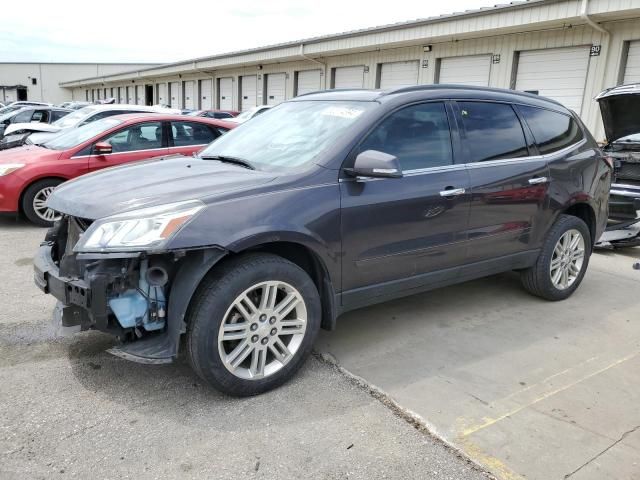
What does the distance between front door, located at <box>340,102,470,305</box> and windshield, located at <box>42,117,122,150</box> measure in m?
5.44

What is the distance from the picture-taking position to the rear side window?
4547mm

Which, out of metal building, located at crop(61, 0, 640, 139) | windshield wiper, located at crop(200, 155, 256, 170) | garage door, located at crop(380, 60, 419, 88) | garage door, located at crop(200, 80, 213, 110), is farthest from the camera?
garage door, located at crop(200, 80, 213, 110)

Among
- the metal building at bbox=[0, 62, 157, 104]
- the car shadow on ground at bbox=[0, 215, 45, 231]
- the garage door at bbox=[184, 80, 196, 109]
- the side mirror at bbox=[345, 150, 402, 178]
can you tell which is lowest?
the car shadow on ground at bbox=[0, 215, 45, 231]

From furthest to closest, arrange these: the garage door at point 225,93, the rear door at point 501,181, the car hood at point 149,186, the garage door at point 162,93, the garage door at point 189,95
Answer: the garage door at point 162,93 < the garage door at point 189,95 < the garage door at point 225,93 < the rear door at point 501,181 < the car hood at point 149,186

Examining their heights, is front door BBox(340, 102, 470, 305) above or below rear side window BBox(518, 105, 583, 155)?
below

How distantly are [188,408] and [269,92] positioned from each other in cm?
2286

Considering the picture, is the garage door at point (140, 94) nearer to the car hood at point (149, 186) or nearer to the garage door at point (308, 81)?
the garage door at point (308, 81)

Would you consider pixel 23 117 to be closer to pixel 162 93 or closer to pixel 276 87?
pixel 276 87

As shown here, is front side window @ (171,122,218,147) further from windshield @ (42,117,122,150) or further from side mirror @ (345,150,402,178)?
side mirror @ (345,150,402,178)

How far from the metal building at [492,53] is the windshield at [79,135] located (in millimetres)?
9491

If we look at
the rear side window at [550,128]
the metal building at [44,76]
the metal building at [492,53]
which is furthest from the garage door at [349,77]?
the metal building at [44,76]

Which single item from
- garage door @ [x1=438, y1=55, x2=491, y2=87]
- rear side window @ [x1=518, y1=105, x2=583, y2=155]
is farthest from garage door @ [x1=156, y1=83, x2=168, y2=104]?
rear side window @ [x1=518, y1=105, x2=583, y2=155]

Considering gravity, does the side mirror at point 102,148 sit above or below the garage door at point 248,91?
below

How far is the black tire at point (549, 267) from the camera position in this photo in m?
4.66
